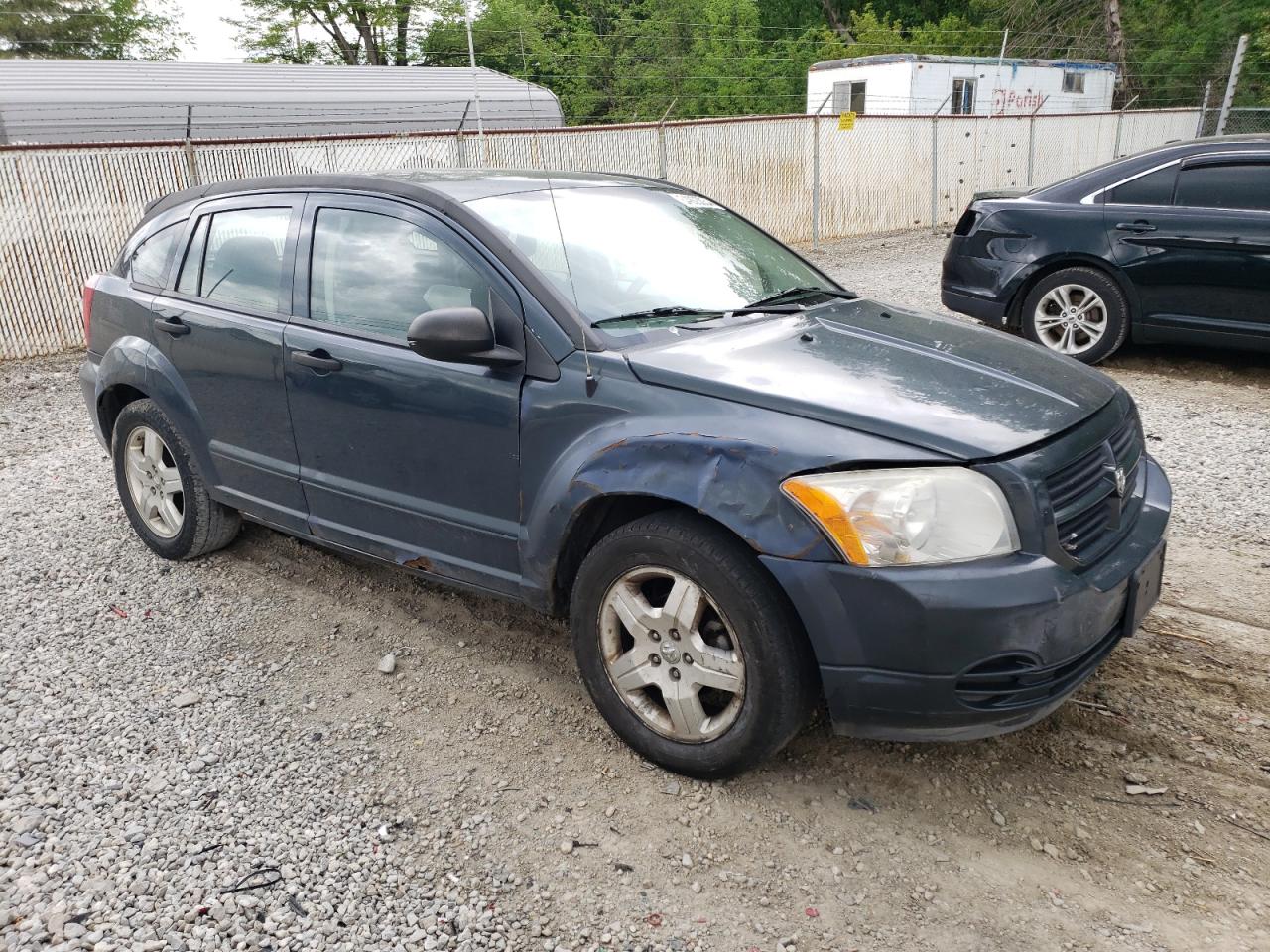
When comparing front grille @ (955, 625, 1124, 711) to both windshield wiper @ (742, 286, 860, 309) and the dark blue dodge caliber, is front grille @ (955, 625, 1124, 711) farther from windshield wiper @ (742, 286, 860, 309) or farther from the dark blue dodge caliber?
windshield wiper @ (742, 286, 860, 309)

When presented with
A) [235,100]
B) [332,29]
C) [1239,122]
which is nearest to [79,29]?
[332,29]

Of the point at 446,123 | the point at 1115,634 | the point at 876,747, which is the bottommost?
the point at 876,747

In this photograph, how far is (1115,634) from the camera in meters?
2.70

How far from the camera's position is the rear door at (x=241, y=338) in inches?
149

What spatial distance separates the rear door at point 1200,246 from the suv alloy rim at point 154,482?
6.14m

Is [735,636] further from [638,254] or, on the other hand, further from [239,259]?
[239,259]

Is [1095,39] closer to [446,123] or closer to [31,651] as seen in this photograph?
[446,123]

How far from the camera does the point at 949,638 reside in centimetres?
239

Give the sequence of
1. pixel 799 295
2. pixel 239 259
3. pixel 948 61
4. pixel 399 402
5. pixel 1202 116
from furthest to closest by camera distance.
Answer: pixel 948 61 < pixel 1202 116 < pixel 239 259 < pixel 799 295 < pixel 399 402

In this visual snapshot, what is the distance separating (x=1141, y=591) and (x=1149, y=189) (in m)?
5.24

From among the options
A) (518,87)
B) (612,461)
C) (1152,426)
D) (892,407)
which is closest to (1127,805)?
(892,407)

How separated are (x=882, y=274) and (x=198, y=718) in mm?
10839

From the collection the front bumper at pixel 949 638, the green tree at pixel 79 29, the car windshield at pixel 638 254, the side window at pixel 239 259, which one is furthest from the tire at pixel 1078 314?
the green tree at pixel 79 29

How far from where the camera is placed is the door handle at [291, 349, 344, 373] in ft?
11.5
